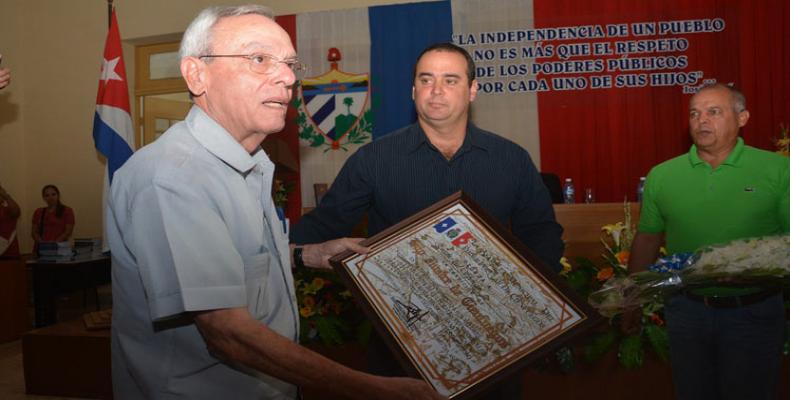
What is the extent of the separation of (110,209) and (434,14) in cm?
616

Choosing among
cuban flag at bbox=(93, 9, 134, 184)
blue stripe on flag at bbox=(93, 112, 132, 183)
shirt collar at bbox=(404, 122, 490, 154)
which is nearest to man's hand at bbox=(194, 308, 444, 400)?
shirt collar at bbox=(404, 122, 490, 154)

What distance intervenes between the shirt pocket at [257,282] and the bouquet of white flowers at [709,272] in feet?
4.63

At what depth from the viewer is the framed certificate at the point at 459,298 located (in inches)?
59.5

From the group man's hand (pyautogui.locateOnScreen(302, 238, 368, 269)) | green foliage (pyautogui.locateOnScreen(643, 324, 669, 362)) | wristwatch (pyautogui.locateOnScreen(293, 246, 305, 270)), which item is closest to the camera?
man's hand (pyautogui.locateOnScreen(302, 238, 368, 269))

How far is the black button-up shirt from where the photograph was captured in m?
2.10

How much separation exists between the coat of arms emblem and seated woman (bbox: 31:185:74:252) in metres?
2.93

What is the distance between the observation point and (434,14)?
6.94 metres

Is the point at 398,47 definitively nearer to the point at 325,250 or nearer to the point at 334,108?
the point at 334,108

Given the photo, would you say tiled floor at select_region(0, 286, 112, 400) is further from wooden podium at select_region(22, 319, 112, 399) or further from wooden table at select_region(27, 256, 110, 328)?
wooden table at select_region(27, 256, 110, 328)

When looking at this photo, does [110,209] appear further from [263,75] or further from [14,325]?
[14,325]

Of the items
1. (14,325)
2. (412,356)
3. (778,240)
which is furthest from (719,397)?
(14,325)

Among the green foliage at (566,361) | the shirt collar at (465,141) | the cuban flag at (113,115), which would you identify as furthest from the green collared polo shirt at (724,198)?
the cuban flag at (113,115)

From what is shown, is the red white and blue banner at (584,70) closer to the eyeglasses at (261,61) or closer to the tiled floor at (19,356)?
the tiled floor at (19,356)

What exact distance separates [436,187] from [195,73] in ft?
3.34
